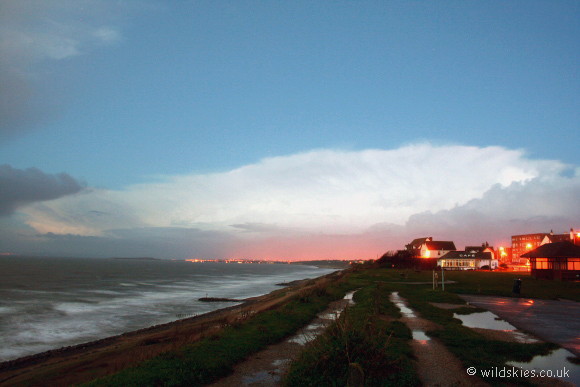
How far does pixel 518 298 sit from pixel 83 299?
43.0 metres

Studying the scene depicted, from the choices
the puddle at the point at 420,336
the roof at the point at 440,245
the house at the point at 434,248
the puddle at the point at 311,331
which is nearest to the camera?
the puddle at the point at 311,331

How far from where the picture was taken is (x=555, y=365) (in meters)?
10.3

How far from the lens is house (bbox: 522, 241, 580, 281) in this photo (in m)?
44.8

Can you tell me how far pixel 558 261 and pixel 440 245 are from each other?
63253mm

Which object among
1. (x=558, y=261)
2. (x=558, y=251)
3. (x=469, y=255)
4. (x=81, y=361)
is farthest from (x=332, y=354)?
(x=469, y=255)

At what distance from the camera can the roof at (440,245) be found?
354ft

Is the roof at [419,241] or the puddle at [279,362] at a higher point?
the roof at [419,241]

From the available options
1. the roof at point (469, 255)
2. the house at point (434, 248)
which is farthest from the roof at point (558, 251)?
the house at point (434, 248)

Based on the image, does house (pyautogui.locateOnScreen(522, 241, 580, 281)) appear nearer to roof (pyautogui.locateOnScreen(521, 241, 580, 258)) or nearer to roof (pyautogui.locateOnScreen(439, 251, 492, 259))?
roof (pyautogui.locateOnScreen(521, 241, 580, 258))

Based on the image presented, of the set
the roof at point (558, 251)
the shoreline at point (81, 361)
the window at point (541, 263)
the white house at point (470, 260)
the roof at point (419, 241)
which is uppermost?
the roof at point (419, 241)

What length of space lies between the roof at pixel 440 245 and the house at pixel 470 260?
13818mm

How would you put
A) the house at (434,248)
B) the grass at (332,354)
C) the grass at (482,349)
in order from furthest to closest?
1. the house at (434,248)
2. the grass at (482,349)
3. the grass at (332,354)

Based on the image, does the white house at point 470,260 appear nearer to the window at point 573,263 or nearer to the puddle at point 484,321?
the window at point 573,263

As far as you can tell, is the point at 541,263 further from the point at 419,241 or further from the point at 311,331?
the point at 419,241
